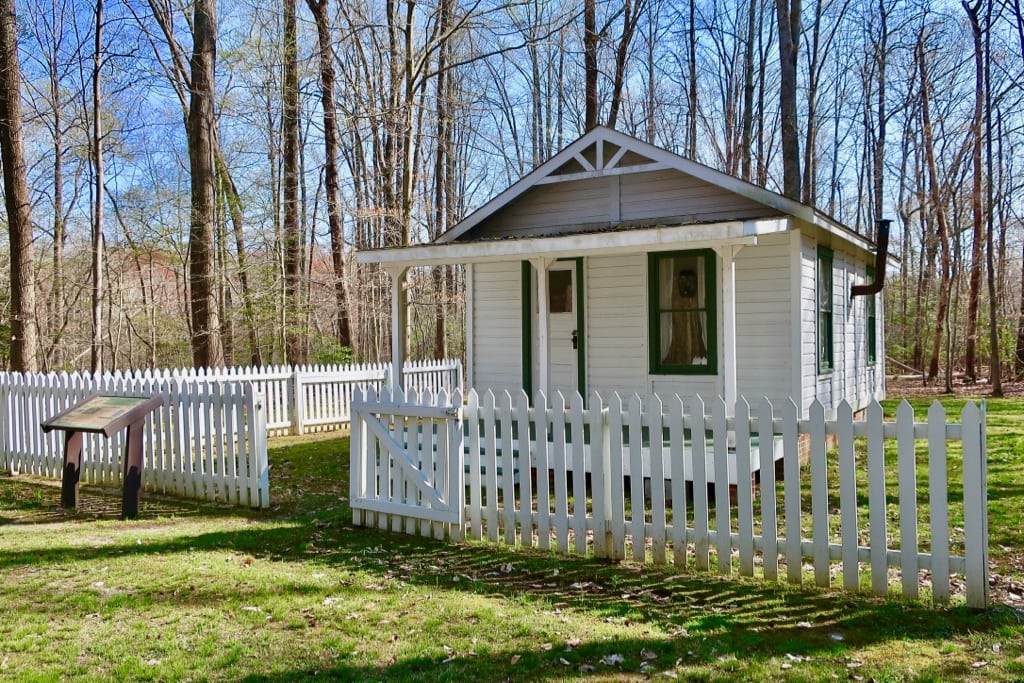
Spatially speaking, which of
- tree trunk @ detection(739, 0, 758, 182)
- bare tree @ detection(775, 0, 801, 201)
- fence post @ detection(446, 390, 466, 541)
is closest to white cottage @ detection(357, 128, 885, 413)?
fence post @ detection(446, 390, 466, 541)

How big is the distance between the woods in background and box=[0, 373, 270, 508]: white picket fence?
11.0 ft

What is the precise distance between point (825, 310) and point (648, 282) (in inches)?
107

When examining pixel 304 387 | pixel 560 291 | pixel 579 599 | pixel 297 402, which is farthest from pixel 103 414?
pixel 304 387

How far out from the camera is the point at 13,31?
42.2ft

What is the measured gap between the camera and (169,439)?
333 inches

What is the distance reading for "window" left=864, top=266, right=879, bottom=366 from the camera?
1348cm

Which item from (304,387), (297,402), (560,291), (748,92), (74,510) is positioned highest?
(748,92)

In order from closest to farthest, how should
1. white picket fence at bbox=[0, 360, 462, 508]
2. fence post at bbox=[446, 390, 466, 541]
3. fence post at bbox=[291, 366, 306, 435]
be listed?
fence post at bbox=[446, 390, 466, 541]
white picket fence at bbox=[0, 360, 462, 508]
fence post at bbox=[291, 366, 306, 435]

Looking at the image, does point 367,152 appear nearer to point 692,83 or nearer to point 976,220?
point 692,83

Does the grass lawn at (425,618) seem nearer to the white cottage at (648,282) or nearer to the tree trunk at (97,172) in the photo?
the white cottage at (648,282)

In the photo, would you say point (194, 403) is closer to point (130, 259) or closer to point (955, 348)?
point (130, 259)

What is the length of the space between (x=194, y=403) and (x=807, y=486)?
699 cm

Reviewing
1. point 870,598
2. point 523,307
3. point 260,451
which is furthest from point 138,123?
point 870,598

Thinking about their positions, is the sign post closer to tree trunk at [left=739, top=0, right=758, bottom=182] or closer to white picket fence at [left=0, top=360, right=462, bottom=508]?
white picket fence at [left=0, top=360, right=462, bottom=508]
